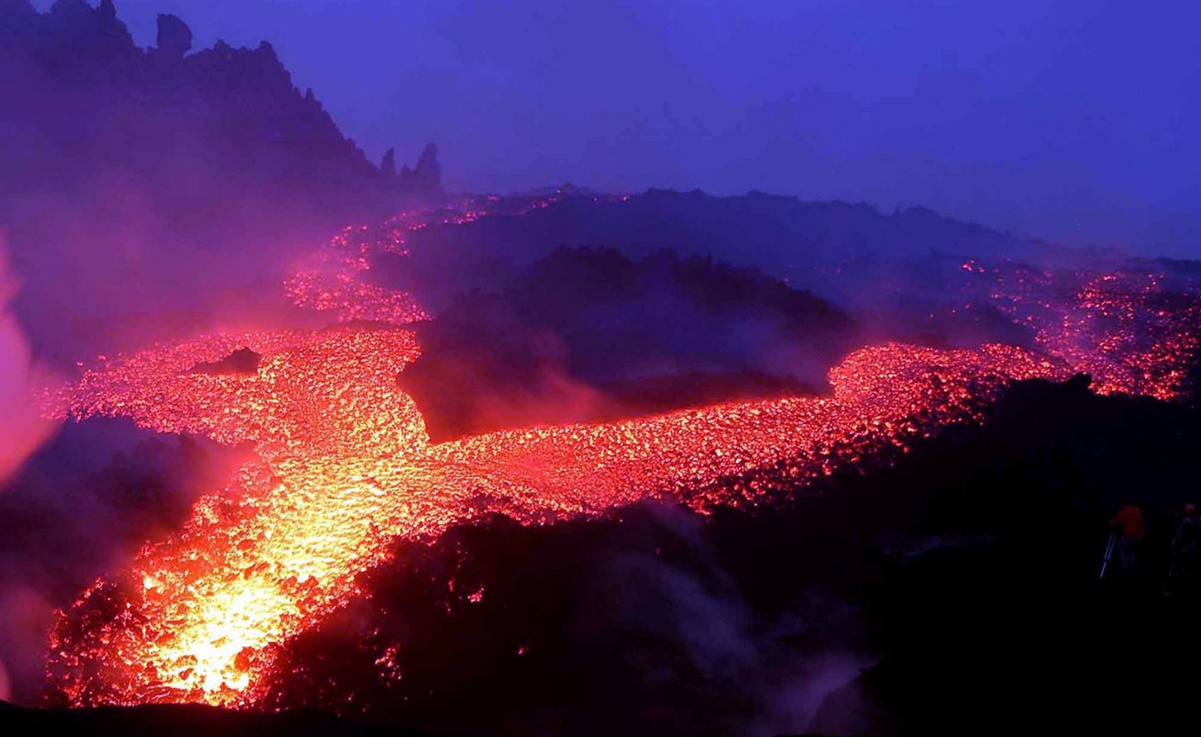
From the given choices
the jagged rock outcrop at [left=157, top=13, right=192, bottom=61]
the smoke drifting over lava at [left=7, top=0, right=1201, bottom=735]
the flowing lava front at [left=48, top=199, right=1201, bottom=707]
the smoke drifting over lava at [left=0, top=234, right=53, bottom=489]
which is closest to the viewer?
the smoke drifting over lava at [left=7, top=0, right=1201, bottom=735]

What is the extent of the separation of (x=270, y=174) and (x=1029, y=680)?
144 feet

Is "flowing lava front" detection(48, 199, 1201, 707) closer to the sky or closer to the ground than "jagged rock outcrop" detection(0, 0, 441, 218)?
closer to the ground

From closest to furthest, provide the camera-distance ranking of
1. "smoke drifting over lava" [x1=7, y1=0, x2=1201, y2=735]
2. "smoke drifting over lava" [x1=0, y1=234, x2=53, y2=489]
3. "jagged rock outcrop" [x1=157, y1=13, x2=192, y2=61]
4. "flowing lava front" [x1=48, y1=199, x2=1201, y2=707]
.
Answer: "smoke drifting over lava" [x1=7, y1=0, x2=1201, y2=735], "flowing lava front" [x1=48, y1=199, x2=1201, y2=707], "smoke drifting over lava" [x1=0, y1=234, x2=53, y2=489], "jagged rock outcrop" [x1=157, y1=13, x2=192, y2=61]

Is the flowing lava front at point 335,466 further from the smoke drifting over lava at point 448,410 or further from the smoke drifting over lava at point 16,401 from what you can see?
the smoke drifting over lava at point 16,401

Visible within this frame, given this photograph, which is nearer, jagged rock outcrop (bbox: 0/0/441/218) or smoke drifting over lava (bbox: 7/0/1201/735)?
smoke drifting over lava (bbox: 7/0/1201/735)

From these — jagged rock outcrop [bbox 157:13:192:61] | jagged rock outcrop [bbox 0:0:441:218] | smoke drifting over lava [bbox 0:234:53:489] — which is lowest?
smoke drifting over lava [bbox 0:234:53:489]

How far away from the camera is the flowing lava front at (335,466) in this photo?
12758 mm

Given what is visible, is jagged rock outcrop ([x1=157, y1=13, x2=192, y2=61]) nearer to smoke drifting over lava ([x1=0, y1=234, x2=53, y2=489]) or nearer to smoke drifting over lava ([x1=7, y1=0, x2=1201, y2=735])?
smoke drifting over lava ([x1=7, y1=0, x2=1201, y2=735])

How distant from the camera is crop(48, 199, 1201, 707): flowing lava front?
1276cm

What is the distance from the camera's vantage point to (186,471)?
17375mm

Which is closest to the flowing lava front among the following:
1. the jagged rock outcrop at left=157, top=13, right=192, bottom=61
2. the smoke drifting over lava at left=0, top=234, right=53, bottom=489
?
the smoke drifting over lava at left=0, top=234, right=53, bottom=489

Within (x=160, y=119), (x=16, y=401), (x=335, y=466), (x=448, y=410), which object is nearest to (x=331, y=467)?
(x=335, y=466)

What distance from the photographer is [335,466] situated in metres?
18.0

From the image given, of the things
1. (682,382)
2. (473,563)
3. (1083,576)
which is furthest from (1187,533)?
(682,382)
